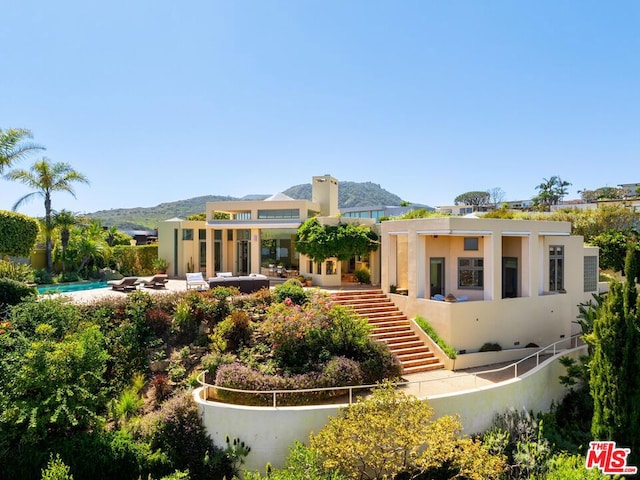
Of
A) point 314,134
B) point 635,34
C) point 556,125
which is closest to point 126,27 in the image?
point 314,134

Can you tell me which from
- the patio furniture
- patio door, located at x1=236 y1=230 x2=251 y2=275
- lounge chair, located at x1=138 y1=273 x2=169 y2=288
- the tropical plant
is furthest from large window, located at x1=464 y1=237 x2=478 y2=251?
the tropical plant

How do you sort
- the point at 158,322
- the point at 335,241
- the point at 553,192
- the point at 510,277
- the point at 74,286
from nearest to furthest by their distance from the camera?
the point at 158,322
the point at 510,277
the point at 335,241
the point at 74,286
the point at 553,192

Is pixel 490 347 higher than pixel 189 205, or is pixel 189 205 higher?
pixel 189 205

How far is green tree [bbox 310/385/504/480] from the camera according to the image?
888 cm

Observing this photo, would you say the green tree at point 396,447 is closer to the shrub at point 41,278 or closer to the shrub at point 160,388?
the shrub at point 160,388

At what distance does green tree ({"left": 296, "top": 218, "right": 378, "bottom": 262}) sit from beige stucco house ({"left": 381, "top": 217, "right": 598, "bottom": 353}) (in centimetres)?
266

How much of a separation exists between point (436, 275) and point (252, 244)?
12348 millimetres

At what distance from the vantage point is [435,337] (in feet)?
51.5

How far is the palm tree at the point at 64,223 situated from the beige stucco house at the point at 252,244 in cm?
705

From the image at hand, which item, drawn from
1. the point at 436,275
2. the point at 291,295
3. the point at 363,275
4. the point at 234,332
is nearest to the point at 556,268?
the point at 436,275

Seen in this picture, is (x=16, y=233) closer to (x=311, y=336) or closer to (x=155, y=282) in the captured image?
(x=155, y=282)

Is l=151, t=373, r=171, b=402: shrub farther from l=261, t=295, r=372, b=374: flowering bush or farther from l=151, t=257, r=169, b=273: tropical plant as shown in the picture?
l=151, t=257, r=169, b=273: tropical plant

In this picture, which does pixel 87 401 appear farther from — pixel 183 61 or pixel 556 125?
pixel 556 125

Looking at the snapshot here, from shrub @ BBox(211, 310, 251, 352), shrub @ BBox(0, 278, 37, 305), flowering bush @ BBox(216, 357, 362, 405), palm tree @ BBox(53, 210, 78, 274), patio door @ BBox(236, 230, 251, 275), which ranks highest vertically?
palm tree @ BBox(53, 210, 78, 274)
